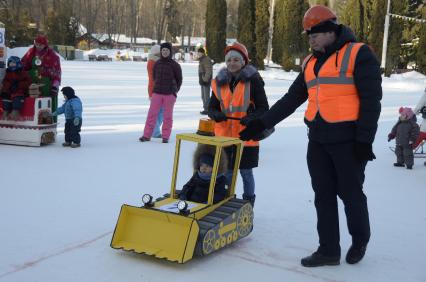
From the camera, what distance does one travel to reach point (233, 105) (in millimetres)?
4715

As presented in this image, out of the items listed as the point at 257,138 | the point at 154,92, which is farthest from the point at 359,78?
the point at 154,92

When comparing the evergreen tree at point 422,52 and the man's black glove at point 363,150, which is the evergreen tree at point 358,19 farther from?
the man's black glove at point 363,150

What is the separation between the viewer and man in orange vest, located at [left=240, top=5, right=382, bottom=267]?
3.43m

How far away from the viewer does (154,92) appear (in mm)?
9156

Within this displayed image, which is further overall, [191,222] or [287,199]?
[287,199]

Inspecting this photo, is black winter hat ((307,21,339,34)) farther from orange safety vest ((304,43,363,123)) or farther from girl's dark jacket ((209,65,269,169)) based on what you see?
girl's dark jacket ((209,65,269,169))

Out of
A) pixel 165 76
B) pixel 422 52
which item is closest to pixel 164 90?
pixel 165 76

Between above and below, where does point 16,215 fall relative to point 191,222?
below

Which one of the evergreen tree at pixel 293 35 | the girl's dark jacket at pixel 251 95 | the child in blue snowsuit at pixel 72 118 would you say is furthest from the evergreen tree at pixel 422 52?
the girl's dark jacket at pixel 251 95

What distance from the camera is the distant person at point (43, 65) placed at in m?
8.52

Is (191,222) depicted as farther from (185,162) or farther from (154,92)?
(154,92)

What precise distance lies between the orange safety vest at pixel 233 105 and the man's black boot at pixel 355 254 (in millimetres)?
1351

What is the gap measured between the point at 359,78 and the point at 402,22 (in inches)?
1300

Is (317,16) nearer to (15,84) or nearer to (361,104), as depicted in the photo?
(361,104)
